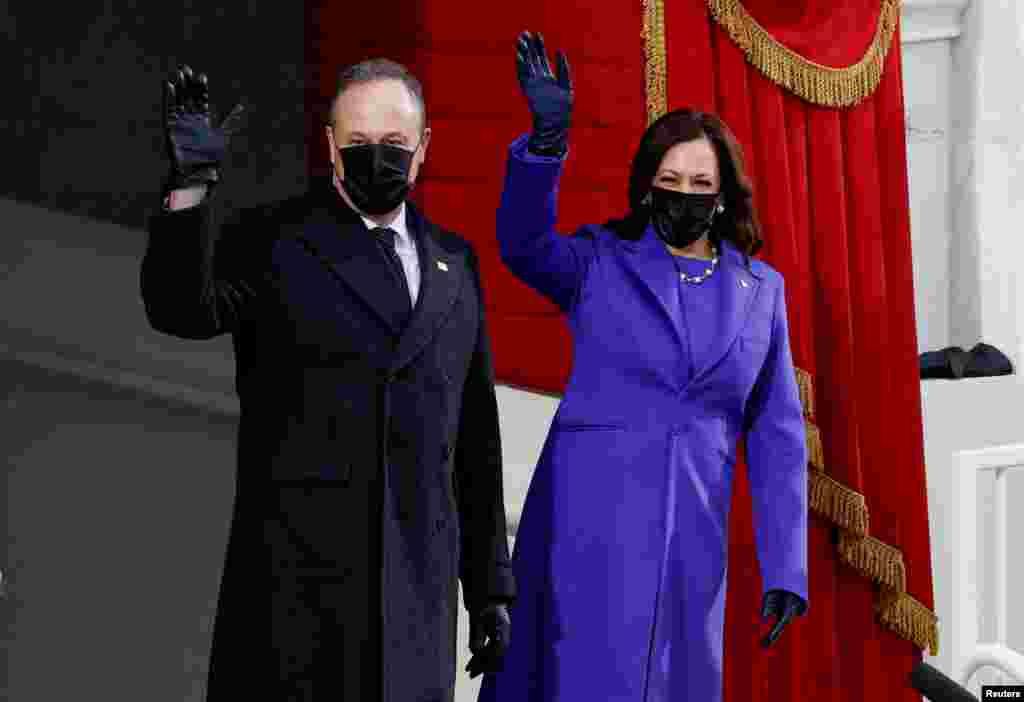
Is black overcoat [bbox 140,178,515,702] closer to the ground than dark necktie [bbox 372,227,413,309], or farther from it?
closer to the ground

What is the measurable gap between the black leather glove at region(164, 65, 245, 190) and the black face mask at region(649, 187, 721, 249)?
72 cm

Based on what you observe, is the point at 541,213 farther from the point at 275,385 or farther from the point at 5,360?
the point at 5,360

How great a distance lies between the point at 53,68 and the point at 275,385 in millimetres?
1537

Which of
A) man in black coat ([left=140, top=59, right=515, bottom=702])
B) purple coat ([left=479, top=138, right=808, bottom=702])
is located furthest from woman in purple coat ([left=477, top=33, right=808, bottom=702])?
man in black coat ([left=140, top=59, right=515, bottom=702])

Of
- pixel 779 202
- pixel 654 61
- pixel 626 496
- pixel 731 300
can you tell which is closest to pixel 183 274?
pixel 626 496

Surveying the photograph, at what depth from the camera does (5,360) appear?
3.12 meters

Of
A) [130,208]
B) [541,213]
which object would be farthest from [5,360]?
[541,213]

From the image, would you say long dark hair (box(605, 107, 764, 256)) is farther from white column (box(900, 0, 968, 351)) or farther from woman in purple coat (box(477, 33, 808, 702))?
white column (box(900, 0, 968, 351))

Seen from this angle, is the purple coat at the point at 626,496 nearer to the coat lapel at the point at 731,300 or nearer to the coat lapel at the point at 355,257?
the coat lapel at the point at 731,300

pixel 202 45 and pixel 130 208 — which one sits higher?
pixel 202 45

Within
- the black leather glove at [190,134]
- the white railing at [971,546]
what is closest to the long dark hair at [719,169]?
the black leather glove at [190,134]

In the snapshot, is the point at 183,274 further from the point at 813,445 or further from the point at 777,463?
the point at 813,445

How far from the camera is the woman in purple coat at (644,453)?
2.56 meters

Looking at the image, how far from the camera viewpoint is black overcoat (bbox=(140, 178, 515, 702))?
2146 millimetres
